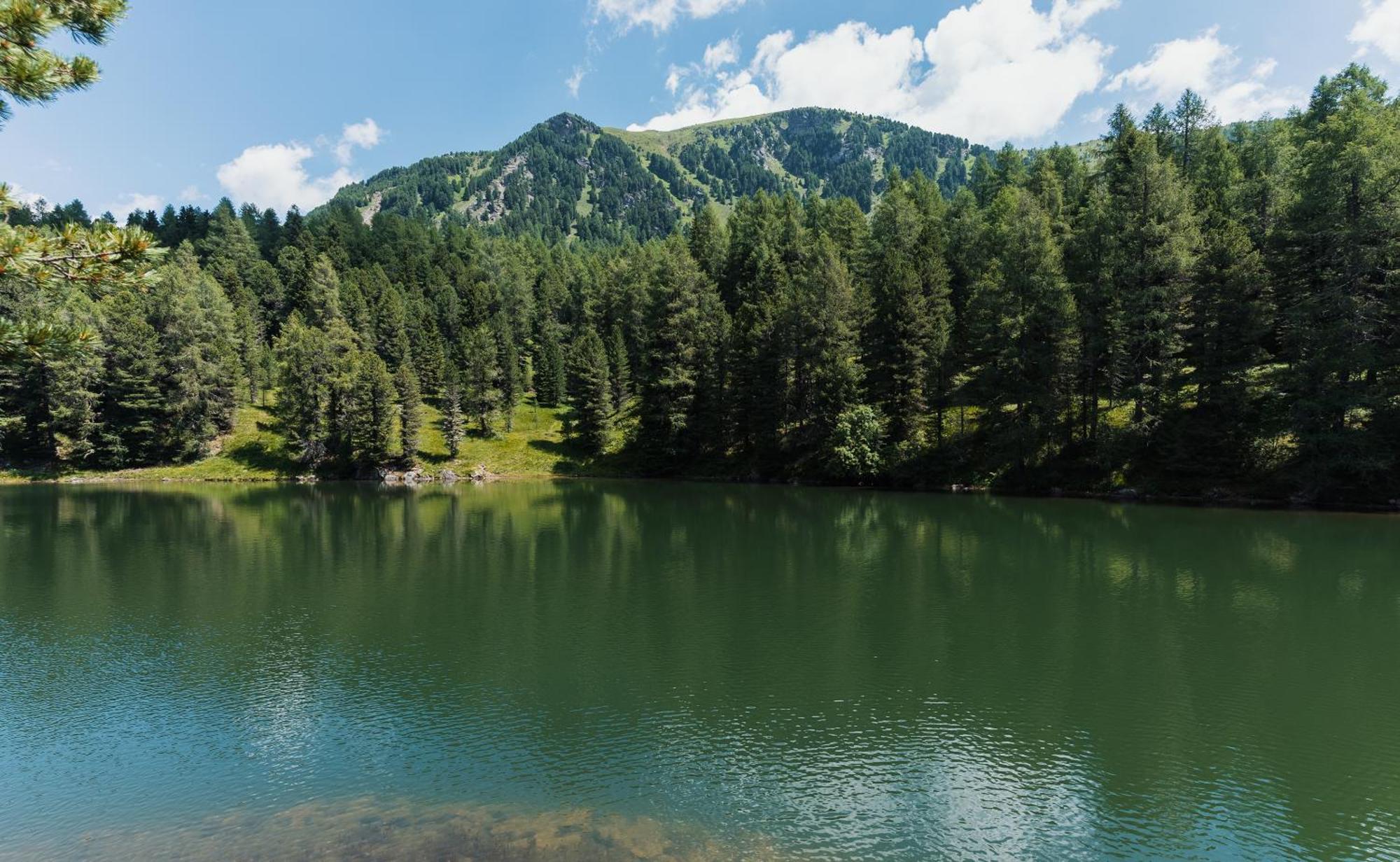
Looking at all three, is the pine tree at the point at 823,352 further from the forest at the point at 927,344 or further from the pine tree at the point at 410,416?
the pine tree at the point at 410,416

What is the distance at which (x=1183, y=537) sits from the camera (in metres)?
37.6

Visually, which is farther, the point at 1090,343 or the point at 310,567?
the point at 1090,343

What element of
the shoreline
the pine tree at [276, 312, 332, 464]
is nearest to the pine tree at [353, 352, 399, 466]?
the shoreline

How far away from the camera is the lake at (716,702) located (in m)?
13.1

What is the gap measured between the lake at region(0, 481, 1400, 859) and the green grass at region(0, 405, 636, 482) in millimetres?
45010

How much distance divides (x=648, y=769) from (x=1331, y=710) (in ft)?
54.0

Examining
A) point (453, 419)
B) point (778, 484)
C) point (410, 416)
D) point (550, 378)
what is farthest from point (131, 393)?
point (778, 484)

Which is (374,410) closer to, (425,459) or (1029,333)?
(425,459)

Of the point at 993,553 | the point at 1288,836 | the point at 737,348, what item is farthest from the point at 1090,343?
the point at 1288,836

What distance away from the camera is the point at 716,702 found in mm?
18375

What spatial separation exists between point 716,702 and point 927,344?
51309 mm

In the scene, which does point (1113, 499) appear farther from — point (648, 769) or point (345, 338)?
point (345, 338)

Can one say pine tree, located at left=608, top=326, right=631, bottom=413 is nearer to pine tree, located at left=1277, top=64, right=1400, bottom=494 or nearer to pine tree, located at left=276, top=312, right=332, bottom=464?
pine tree, located at left=276, top=312, right=332, bottom=464

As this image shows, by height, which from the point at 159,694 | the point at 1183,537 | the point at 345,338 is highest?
the point at 345,338
